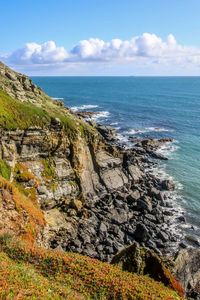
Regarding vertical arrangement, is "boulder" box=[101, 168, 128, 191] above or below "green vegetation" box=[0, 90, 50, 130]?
below

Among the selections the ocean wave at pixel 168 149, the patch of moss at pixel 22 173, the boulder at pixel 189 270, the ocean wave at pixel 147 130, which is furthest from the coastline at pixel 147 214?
the ocean wave at pixel 147 130

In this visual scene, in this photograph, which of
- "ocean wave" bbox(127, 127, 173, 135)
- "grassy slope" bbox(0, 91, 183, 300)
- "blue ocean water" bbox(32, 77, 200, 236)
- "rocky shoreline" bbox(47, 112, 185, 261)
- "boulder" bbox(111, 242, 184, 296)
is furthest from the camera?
"ocean wave" bbox(127, 127, 173, 135)

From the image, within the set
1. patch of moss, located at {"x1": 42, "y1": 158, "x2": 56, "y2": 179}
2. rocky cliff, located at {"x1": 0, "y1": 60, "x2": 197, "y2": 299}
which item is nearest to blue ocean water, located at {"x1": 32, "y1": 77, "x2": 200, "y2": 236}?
rocky cliff, located at {"x1": 0, "y1": 60, "x2": 197, "y2": 299}

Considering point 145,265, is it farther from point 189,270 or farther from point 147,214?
point 147,214

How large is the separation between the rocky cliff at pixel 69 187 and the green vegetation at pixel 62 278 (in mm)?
12546

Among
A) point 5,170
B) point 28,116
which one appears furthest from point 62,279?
point 28,116

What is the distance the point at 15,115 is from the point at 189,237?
34.4m

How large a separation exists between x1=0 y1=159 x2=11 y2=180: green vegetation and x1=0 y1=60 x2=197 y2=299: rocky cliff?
57 millimetres

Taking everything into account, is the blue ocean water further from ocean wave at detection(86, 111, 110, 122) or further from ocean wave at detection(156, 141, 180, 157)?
ocean wave at detection(156, 141, 180, 157)

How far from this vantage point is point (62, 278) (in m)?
26.5

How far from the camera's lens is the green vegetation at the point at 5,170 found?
52.8 metres

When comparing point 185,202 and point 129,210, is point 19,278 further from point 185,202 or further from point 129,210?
point 185,202

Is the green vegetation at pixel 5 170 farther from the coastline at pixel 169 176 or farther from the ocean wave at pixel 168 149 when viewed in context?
the ocean wave at pixel 168 149

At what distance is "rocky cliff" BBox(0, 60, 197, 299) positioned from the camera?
48969 mm
